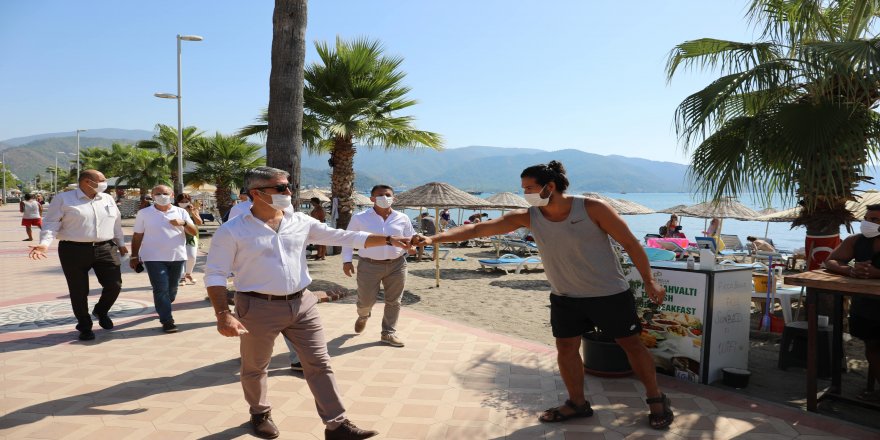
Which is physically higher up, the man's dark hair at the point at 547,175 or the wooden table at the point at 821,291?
the man's dark hair at the point at 547,175

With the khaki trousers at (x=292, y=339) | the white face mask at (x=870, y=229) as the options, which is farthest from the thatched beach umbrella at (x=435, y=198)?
the khaki trousers at (x=292, y=339)

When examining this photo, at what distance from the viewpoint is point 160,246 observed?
615 cm

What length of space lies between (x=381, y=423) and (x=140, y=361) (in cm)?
278

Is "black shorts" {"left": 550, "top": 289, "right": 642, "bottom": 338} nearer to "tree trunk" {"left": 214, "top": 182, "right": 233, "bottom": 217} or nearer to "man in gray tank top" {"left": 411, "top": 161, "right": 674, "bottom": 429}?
"man in gray tank top" {"left": 411, "top": 161, "right": 674, "bottom": 429}

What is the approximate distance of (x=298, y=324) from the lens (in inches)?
132

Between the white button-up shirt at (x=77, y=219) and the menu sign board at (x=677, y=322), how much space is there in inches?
214

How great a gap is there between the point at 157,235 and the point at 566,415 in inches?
197

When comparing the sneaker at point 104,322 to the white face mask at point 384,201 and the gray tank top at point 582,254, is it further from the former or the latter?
the gray tank top at point 582,254

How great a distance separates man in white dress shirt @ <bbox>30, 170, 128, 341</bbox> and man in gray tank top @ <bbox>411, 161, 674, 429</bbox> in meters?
4.58

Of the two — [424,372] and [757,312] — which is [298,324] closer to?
[424,372]

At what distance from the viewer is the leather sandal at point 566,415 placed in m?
3.69

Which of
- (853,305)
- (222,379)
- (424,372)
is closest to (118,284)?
(222,379)

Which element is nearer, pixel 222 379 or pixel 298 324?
pixel 298 324

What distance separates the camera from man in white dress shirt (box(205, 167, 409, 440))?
3223 mm
